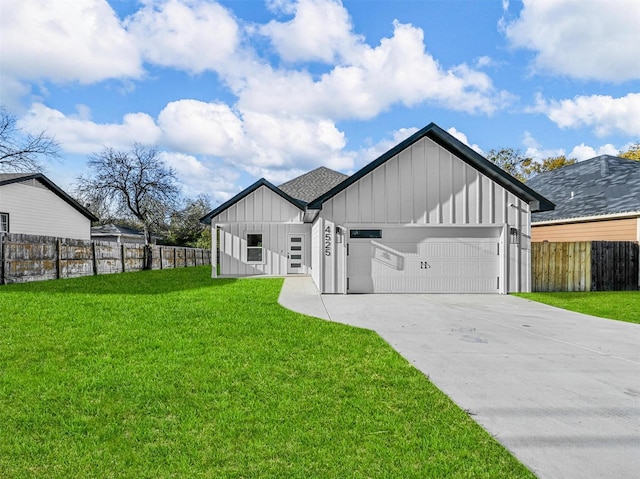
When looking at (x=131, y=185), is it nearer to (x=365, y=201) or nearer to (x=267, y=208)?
(x=267, y=208)

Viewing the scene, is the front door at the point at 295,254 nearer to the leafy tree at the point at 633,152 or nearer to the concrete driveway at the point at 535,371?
the concrete driveway at the point at 535,371

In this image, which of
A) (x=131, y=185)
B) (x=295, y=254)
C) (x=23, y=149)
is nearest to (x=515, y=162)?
(x=295, y=254)

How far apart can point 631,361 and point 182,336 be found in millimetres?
6443

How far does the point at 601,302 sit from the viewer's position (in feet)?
33.5

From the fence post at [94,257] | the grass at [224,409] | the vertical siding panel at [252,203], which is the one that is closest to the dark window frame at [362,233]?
the grass at [224,409]

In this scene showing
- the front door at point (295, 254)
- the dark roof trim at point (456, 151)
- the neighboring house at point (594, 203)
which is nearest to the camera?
the dark roof trim at point (456, 151)

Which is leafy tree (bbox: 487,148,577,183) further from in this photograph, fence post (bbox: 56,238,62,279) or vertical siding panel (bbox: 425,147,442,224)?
fence post (bbox: 56,238,62,279)

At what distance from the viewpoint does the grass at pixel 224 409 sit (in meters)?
2.50

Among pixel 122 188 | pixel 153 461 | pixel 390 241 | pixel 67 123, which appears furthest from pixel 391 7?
pixel 122 188

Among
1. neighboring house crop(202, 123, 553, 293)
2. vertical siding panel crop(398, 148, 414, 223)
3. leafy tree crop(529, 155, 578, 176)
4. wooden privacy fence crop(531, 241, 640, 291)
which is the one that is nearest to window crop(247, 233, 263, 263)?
neighboring house crop(202, 123, 553, 293)

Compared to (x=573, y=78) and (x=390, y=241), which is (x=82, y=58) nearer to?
(x=390, y=241)

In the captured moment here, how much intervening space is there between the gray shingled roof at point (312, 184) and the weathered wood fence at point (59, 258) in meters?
9.32

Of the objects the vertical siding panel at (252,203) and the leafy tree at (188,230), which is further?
the leafy tree at (188,230)

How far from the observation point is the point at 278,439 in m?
2.80
